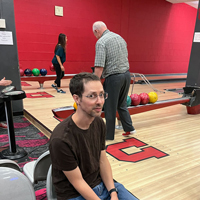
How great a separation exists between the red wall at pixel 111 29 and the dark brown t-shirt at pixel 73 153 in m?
5.39

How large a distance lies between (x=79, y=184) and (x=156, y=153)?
5.16 feet

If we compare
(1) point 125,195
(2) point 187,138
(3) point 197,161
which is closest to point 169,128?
(2) point 187,138

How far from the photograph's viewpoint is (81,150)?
1.05 meters

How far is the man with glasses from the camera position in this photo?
99 centimetres

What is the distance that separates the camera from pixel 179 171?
2020 millimetres

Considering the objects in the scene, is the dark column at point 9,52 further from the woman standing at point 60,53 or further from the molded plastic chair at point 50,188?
the molded plastic chair at point 50,188

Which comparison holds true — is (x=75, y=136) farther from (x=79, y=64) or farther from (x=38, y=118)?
(x=79, y=64)

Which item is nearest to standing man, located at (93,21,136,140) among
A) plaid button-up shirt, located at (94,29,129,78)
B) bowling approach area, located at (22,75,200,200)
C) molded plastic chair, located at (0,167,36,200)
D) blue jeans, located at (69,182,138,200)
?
plaid button-up shirt, located at (94,29,129,78)

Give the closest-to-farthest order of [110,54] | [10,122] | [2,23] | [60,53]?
[10,122]
[110,54]
[2,23]
[60,53]

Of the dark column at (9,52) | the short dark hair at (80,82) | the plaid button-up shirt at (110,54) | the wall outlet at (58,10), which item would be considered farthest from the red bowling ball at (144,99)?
the wall outlet at (58,10)

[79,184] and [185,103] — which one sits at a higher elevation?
[79,184]

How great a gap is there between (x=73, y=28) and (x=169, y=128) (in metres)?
4.98

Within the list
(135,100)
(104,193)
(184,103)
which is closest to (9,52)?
(135,100)

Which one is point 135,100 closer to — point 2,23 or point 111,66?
point 111,66
